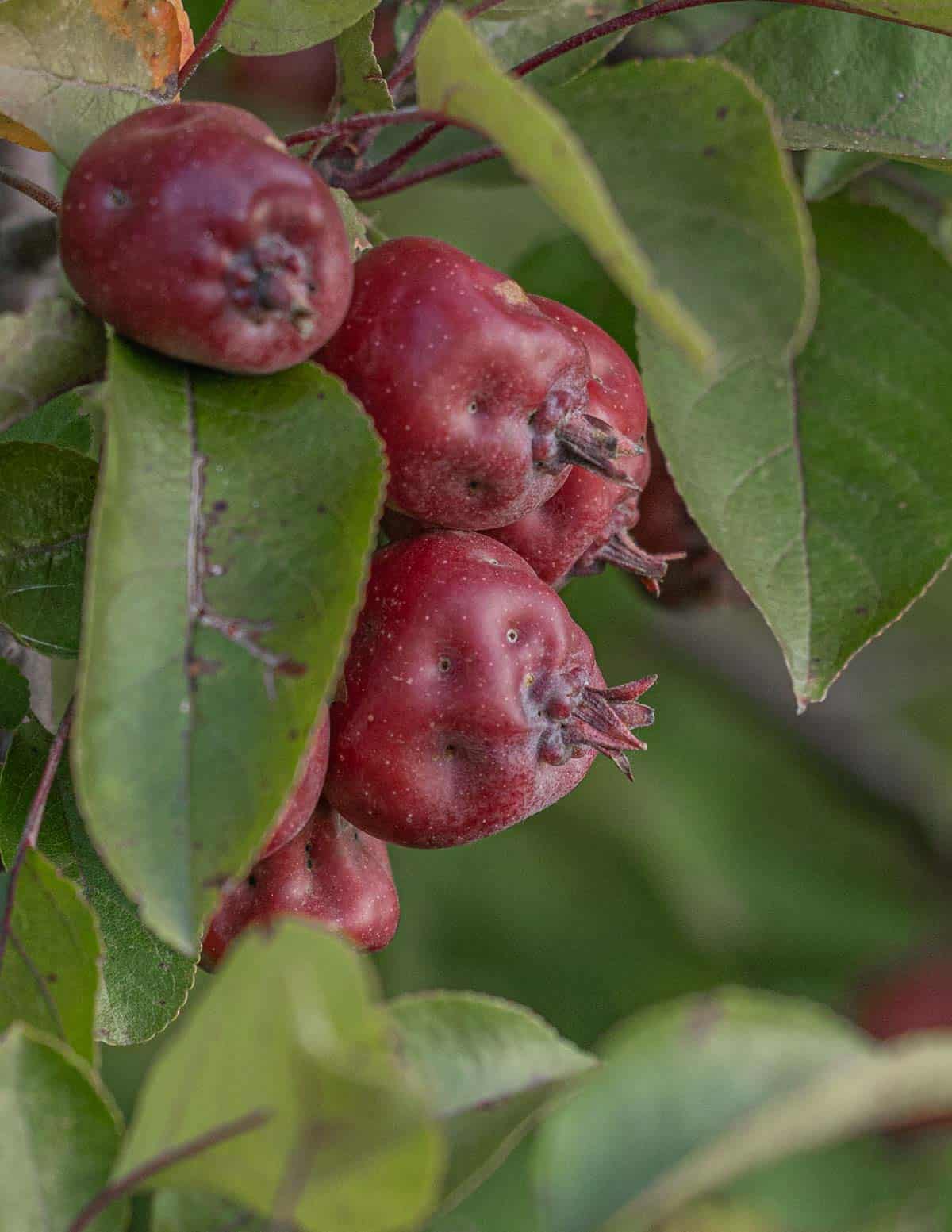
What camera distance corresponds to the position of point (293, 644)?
2.15 feet

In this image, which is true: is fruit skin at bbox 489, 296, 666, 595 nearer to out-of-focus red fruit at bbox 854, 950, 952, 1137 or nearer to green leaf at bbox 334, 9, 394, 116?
green leaf at bbox 334, 9, 394, 116

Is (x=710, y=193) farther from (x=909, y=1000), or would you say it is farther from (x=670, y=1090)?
(x=909, y=1000)

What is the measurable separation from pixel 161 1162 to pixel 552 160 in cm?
43

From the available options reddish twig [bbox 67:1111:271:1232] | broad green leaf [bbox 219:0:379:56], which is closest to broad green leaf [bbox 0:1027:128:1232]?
reddish twig [bbox 67:1111:271:1232]

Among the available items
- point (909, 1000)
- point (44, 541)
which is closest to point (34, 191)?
point (44, 541)

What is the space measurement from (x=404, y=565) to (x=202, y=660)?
185 millimetres

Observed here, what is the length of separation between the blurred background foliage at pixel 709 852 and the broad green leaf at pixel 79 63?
0.93m

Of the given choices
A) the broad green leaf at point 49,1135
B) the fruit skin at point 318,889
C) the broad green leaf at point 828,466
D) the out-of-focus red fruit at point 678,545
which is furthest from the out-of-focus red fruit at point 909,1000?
the broad green leaf at point 49,1135

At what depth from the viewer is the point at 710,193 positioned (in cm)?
67

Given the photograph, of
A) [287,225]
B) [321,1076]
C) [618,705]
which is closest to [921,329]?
[618,705]

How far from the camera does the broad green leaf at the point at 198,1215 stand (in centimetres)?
67

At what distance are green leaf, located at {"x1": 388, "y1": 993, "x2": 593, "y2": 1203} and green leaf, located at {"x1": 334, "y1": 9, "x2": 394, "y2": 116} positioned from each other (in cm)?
57

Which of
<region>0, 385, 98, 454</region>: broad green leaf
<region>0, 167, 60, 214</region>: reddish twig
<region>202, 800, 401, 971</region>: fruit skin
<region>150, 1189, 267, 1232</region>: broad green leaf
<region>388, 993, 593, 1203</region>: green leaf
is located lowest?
<region>202, 800, 401, 971</region>: fruit skin

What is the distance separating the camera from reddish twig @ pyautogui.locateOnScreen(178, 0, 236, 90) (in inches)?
32.9
